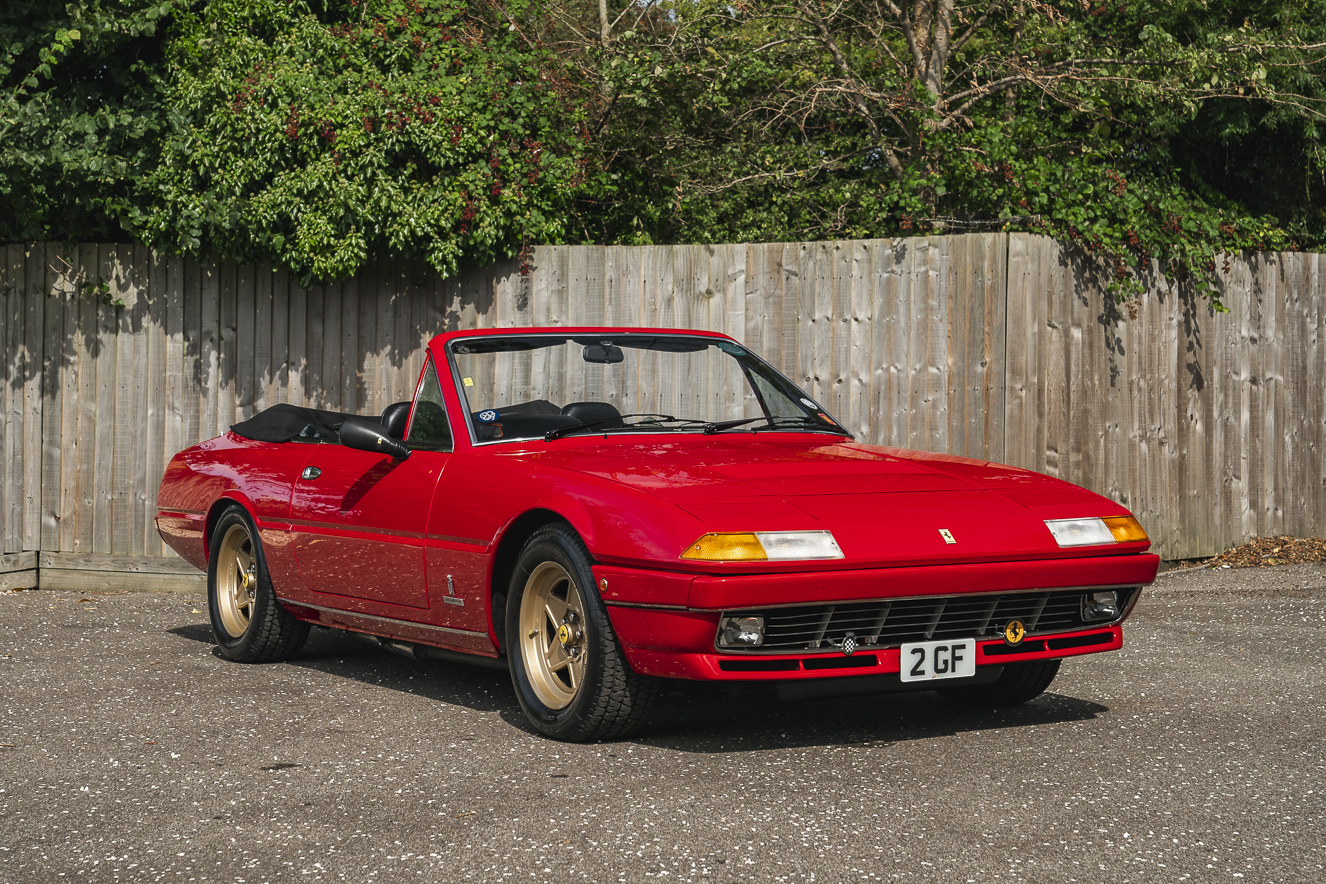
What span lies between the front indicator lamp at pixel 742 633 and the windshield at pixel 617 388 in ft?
4.96

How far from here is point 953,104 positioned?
510 inches

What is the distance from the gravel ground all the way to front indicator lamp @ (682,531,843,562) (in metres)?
0.64

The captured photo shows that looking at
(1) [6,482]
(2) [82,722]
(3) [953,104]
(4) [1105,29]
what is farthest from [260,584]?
(4) [1105,29]

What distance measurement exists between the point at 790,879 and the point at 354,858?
1129 mm

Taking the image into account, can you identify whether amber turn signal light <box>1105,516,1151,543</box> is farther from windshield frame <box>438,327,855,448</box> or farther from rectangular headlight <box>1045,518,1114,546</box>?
windshield frame <box>438,327,855,448</box>

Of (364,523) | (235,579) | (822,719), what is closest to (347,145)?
(235,579)

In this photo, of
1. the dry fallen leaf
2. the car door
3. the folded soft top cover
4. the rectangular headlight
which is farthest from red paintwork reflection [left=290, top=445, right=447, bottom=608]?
the dry fallen leaf

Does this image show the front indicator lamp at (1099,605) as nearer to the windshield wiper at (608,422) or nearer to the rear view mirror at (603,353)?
the windshield wiper at (608,422)

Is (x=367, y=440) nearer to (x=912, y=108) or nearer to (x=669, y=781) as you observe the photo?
(x=669, y=781)

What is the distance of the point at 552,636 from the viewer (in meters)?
5.24

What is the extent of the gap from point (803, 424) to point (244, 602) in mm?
3103

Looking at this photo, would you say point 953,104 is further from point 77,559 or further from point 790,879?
point 790,879

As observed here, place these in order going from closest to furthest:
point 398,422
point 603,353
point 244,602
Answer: point 603,353, point 398,422, point 244,602

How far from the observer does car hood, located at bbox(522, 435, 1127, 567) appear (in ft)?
15.2
